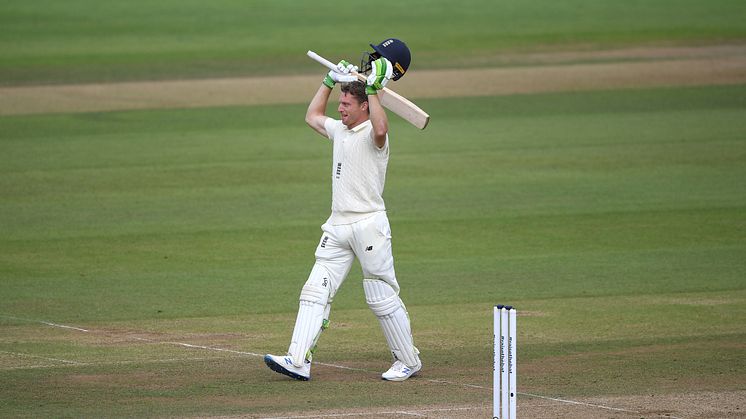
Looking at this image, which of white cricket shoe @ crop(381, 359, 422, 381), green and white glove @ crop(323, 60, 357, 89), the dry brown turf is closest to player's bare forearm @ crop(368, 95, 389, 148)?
green and white glove @ crop(323, 60, 357, 89)

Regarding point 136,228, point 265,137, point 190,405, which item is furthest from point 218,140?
point 190,405

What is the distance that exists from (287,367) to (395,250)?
5088 millimetres

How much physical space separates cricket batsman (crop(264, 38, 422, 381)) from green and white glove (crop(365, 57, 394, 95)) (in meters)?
0.14

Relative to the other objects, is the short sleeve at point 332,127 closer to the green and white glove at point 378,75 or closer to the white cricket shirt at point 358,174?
→ the white cricket shirt at point 358,174

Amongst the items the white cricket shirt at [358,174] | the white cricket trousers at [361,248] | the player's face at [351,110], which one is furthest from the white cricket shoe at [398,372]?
the player's face at [351,110]

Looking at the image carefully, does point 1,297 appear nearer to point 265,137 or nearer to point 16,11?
point 265,137

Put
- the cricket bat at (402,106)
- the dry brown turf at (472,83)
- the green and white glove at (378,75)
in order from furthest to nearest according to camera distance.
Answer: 1. the dry brown turf at (472,83)
2. the cricket bat at (402,106)
3. the green and white glove at (378,75)

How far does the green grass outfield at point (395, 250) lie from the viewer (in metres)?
9.03

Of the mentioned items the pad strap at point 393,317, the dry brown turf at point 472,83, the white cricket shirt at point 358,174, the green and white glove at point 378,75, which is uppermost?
the dry brown turf at point 472,83

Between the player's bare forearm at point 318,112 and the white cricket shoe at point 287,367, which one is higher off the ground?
the player's bare forearm at point 318,112

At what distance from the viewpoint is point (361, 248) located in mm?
8977

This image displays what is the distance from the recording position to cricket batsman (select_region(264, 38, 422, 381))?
8938 mm

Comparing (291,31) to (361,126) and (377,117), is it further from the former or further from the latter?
(377,117)

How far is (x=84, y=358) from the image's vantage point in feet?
31.7
